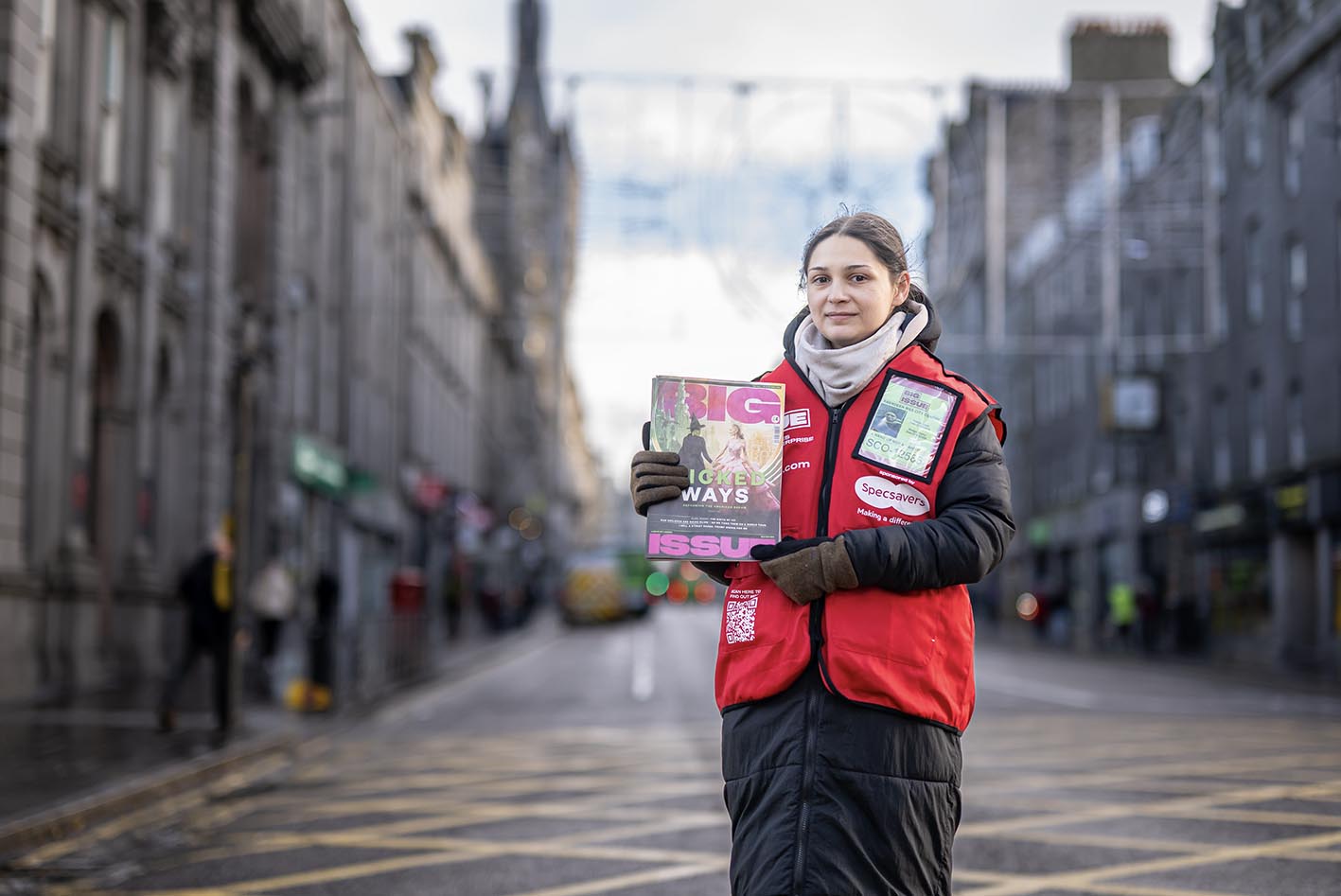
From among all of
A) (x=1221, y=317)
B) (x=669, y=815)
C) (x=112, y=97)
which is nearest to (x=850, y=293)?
(x=669, y=815)

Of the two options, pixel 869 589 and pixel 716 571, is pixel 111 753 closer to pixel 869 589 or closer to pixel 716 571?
pixel 716 571

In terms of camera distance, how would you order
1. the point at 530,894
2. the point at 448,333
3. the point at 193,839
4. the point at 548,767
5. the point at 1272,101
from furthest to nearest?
the point at 448,333 → the point at 1272,101 → the point at 548,767 → the point at 193,839 → the point at 530,894

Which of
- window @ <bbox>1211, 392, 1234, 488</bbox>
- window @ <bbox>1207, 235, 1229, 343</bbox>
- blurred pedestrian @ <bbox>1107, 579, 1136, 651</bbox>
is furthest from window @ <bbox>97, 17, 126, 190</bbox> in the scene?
blurred pedestrian @ <bbox>1107, 579, 1136, 651</bbox>

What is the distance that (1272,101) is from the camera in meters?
32.3

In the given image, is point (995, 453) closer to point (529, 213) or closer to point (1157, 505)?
point (1157, 505)

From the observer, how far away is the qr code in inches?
132

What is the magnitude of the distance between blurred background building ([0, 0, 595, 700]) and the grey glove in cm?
1281

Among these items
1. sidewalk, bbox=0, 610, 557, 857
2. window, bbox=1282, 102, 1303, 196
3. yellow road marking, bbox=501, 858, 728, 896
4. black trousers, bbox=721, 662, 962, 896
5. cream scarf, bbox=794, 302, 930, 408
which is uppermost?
window, bbox=1282, 102, 1303, 196

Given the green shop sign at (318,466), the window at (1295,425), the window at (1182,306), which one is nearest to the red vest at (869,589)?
the green shop sign at (318,466)

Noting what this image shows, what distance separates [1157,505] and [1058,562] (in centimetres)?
1336

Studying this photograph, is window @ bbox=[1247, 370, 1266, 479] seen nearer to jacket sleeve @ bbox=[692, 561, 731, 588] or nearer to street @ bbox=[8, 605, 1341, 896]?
street @ bbox=[8, 605, 1341, 896]

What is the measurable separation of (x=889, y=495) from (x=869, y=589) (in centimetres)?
20

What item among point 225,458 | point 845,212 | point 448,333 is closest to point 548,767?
point 845,212

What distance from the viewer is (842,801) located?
3184 millimetres
